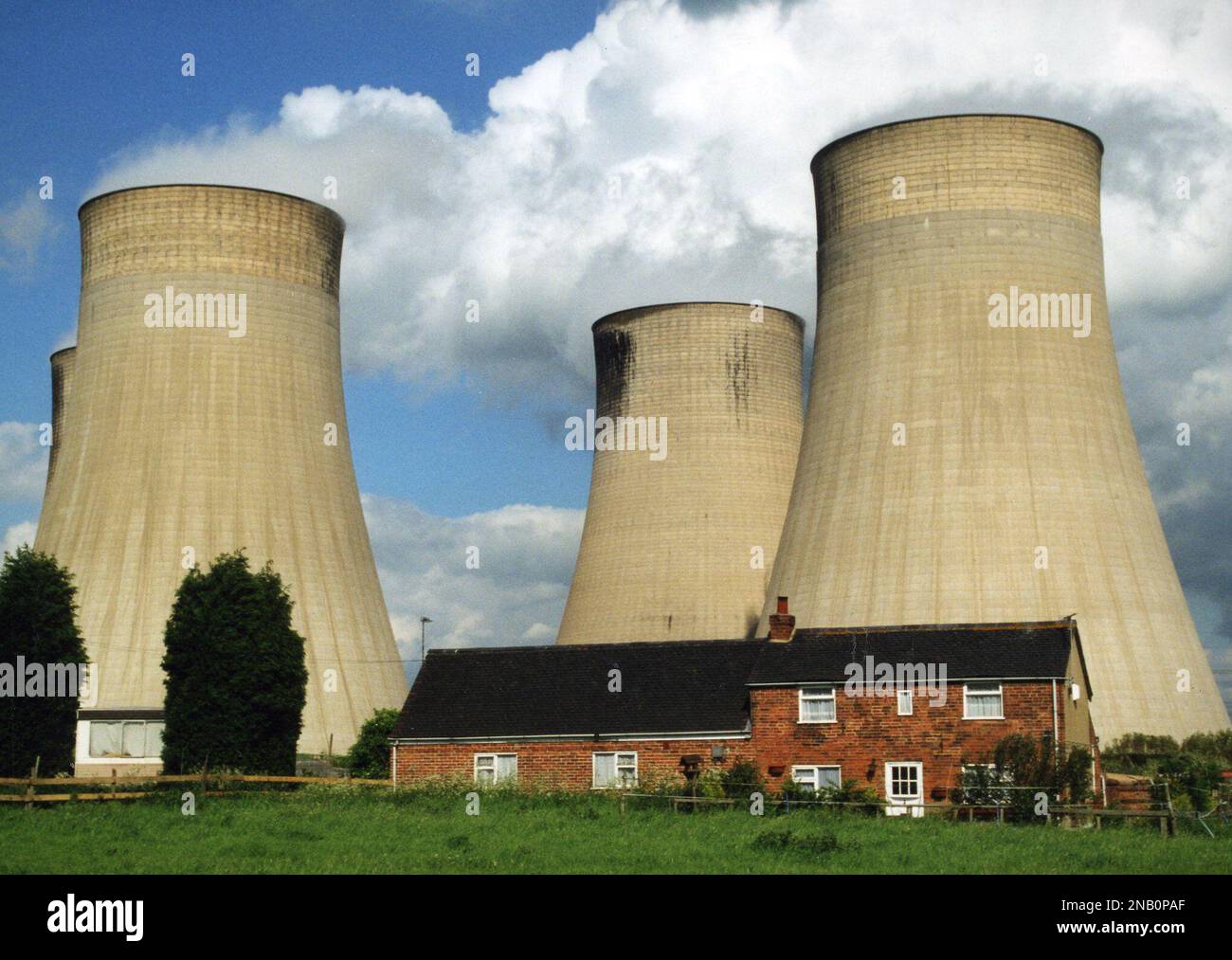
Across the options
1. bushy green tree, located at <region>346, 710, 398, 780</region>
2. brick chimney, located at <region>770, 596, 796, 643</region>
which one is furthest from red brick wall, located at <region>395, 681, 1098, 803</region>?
bushy green tree, located at <region>346, 710, 398, 780</region>

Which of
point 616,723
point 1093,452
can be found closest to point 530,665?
point 616,723

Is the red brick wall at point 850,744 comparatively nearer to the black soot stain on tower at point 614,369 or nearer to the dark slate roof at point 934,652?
the dark slate roof at point 934,652

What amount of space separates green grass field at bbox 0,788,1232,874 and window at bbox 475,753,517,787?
4181 millimetres

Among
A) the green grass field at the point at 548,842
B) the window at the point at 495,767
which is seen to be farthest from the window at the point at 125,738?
the green grass field at the point at 548,842

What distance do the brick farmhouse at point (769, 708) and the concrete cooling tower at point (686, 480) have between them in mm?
18208

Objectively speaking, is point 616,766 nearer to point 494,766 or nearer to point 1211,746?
point 494,766

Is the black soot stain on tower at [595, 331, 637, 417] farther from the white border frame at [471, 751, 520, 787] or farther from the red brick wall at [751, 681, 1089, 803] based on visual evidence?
the red brick wall at [751, 681, 1089, 803]

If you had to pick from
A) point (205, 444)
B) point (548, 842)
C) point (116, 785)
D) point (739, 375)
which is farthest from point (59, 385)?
point (548, 842)

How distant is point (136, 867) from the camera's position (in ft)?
53.2

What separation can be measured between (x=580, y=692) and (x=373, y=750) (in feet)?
25.1

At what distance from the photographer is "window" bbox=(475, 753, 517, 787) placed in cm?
2836

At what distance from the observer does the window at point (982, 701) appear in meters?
26.1

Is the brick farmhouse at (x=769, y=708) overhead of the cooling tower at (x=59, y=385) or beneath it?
beneath
